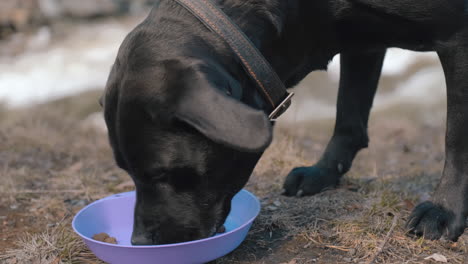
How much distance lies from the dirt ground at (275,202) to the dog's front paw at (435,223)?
0.14ft

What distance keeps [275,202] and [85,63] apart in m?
6.28

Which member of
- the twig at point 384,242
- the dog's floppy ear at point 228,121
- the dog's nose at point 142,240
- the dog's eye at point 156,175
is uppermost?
the dog's floppy ear at point 228,121

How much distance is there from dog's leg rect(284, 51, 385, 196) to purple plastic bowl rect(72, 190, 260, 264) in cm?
60

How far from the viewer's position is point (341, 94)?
330 centimetres

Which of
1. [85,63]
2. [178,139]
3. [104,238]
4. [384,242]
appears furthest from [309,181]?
[85,63]

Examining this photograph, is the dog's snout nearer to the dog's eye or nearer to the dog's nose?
the dog's nose

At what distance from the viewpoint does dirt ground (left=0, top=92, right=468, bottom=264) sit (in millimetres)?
2525

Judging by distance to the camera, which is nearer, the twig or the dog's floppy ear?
the dog's floppy ear

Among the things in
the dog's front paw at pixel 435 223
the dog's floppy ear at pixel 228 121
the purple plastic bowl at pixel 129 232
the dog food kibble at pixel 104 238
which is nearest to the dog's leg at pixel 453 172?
the dog's front paw at pixel 435 223

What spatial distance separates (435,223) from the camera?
2.57m

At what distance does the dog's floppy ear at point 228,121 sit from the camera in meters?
1.72

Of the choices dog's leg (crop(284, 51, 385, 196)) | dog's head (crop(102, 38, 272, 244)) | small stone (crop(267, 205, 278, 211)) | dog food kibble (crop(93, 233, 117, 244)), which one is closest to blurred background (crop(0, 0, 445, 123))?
dog's leg (crop(284, 51, 385, 196))

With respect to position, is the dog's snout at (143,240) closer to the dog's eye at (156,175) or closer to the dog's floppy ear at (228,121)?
the dog's eye at (156,175)

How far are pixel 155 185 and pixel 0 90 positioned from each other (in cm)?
654
